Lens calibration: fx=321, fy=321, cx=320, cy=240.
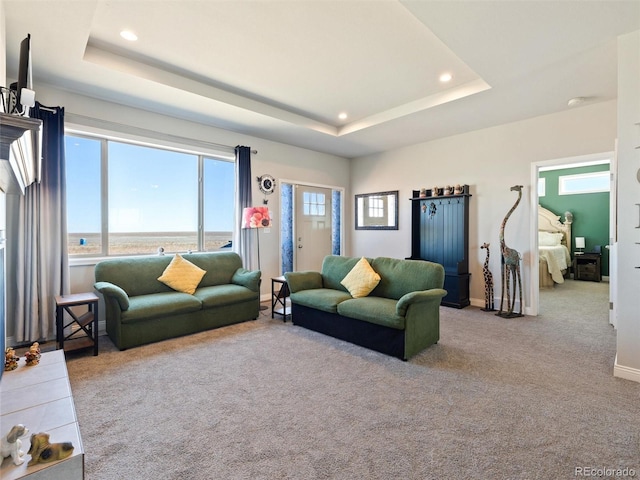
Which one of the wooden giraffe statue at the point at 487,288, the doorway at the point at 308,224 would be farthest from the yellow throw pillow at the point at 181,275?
the wooden giraffe statue at the point at 487,288

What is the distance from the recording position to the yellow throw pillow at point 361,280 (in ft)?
12.0

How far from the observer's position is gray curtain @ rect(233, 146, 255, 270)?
16.4 feet

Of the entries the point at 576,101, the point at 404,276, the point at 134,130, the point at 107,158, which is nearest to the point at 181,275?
the point at 107,158

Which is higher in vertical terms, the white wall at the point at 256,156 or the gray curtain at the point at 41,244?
the white wall at the point at 256,156

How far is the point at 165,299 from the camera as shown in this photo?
354 cm

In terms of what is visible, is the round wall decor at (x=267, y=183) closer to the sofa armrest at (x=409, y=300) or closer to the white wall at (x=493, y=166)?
the white wall at (x=493, y=166)

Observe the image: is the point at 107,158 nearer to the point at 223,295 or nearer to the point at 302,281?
the point at 223,295

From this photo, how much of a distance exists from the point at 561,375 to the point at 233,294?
3.38 metres

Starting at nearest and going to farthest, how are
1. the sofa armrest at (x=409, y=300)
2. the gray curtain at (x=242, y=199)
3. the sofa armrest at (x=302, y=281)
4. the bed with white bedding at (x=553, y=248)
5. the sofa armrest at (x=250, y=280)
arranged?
the sofa armrest at (x=409, y=300) < the sofa armrest at (x=302, y=281) < the sofa armrest at (x=250, y=280) < the gray curtain at (x=242, y=199) < the bed with white bedding at (x=553, y=248)

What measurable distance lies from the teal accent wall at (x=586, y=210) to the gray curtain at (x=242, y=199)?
7612mm

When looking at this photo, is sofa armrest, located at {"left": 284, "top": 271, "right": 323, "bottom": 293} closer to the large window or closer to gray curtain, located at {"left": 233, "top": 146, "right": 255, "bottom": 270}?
gray curtain, located at {"left": 233, "top": 146, "right": 255, "bottom": 270}

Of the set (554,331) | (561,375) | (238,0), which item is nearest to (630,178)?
(561,375)

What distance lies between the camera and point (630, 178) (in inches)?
100.0

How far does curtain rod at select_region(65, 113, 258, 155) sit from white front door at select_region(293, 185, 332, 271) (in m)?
1.66
